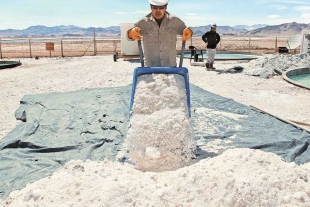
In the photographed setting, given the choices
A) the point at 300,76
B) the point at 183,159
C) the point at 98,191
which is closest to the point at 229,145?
the point at 183,159

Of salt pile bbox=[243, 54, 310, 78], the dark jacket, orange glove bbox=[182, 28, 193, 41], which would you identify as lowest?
salt pile bbox=[243, 54, 310, 78]

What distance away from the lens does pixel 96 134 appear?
482cm

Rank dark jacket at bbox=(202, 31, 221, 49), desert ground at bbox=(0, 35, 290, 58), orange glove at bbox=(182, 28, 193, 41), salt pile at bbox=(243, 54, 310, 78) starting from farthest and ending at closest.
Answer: desert ground at bbox=(0, 35, 290, 58), dark jacket at bbox=(202, 31, 221, 49), salt pile at bbox=(243, 54, 310, 78), orange glove at bbox=(182, 28, 193, 41)

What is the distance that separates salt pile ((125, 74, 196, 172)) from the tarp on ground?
62 centimetres

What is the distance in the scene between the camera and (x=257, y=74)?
10.6 meters

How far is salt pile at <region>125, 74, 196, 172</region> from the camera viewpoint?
3.37m

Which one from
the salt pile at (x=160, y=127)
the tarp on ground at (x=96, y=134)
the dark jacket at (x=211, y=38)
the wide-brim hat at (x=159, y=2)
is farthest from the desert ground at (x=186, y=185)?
the dark jacket at (x=211, y=38)

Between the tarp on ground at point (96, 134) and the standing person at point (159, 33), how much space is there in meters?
1.23

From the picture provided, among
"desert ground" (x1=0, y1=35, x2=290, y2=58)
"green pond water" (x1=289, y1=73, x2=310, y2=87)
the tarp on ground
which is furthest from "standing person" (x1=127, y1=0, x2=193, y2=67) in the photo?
"desert ground" (x1=0, y1=35, x2=290, y2=58)

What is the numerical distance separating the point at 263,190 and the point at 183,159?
109cm

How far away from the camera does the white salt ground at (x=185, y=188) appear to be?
2.45 meters

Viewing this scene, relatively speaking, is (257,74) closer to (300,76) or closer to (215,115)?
(300,76)

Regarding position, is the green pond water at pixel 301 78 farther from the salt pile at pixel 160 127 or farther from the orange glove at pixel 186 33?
the salt pile at pixel 160 127

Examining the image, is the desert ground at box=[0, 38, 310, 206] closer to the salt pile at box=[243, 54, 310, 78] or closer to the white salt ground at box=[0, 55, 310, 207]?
the white salt ground at box=[0, 55, 310, 207]
